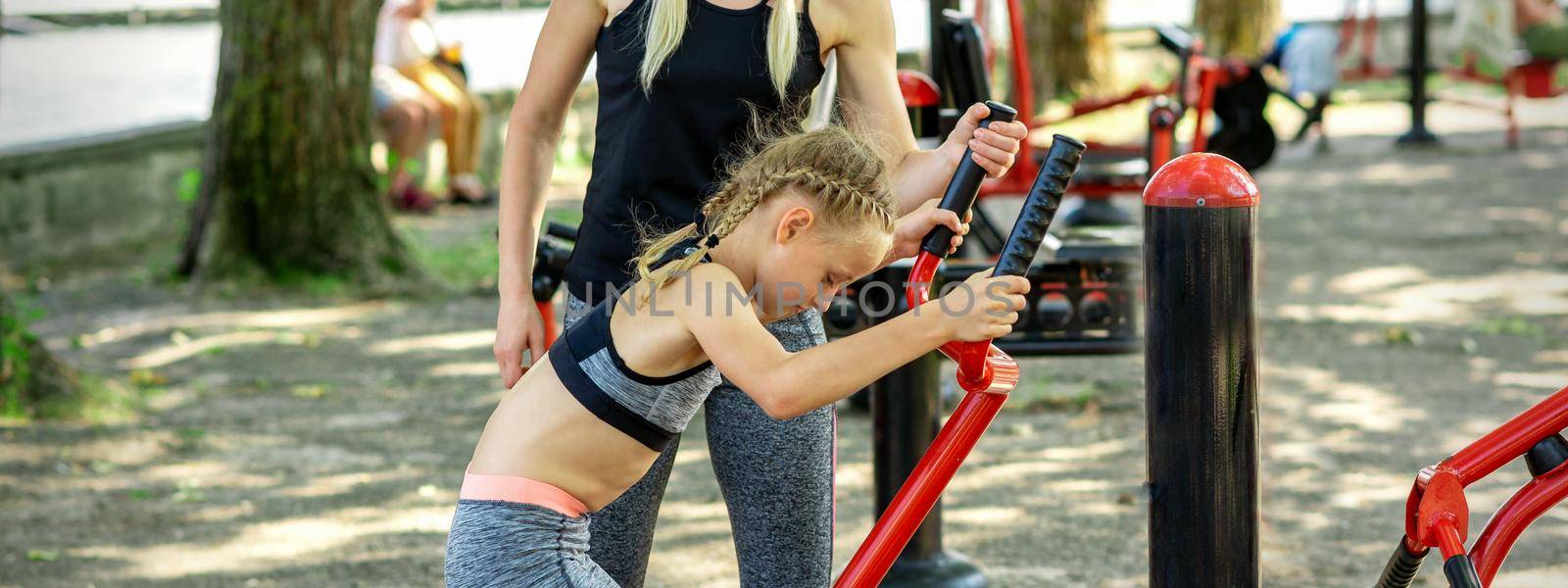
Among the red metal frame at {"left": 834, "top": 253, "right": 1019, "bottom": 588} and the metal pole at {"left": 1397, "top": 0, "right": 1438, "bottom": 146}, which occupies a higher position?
the red metal frame at {"left": 834, "top": 253, "right": 1019, "bottom": 588}

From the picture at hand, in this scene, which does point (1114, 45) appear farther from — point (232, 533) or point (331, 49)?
point (232, 533)

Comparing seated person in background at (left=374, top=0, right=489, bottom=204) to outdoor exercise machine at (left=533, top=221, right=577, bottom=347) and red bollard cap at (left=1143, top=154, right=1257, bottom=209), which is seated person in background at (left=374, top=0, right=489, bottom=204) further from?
red bollard cap at (left=1143, top=154, right=1257, bottom=209)

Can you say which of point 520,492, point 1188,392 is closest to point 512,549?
point 520,492

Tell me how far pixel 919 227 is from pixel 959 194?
0.45 feet

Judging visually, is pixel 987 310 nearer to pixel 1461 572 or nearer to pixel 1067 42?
pixel 1461 572

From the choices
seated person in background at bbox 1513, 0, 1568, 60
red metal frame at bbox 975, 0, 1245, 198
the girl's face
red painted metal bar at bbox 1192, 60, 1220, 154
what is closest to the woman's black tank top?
the girl's face

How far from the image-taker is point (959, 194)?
200 cm

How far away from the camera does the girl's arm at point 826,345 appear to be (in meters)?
1.80

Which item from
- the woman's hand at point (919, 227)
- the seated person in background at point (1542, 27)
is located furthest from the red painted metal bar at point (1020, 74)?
the seated person in background at point (1542, 27)

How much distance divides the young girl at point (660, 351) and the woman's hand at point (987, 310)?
0.61ft

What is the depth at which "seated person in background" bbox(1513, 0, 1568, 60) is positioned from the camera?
448 inches

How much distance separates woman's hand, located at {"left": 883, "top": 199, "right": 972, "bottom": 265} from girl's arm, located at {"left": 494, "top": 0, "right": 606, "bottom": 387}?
20.7 inches

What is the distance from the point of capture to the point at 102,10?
1401 cm

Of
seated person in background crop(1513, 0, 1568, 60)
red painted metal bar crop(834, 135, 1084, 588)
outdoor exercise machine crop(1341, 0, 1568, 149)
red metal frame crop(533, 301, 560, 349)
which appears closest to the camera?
red painted metal bar crop(834, 135, 1084, 588)
